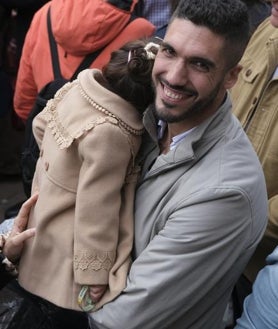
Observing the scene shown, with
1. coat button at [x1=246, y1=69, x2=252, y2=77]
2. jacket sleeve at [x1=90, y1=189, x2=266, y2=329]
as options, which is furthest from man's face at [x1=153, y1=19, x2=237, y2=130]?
coat button at [x1=246, y1=69, x2=252, y2=77]

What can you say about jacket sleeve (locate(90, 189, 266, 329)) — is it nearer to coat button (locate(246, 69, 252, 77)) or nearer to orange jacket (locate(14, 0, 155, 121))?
coat button (locate(246, 69, 252, 77))

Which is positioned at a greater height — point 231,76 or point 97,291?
point 231,76

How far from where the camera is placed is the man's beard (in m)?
1.67

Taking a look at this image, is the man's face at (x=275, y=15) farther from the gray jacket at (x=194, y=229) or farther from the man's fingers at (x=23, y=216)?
the man's fingers at (x=23, y=216)

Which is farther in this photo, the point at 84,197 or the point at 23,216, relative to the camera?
the point at 23,216

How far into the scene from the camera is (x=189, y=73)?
1655mm

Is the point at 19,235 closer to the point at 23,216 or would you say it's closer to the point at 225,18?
the point at 23,216

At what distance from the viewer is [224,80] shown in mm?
1686

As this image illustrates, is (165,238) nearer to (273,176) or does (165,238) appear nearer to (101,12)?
(273,176)

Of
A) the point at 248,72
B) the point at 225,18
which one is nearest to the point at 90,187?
the point at 225,18

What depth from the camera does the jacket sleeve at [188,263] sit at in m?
1.57

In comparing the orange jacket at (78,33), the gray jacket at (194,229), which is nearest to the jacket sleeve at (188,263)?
the gray jacket at (194,229)

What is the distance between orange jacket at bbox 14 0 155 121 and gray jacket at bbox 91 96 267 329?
109cm

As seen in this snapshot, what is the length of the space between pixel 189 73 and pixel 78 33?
1.12 metres
